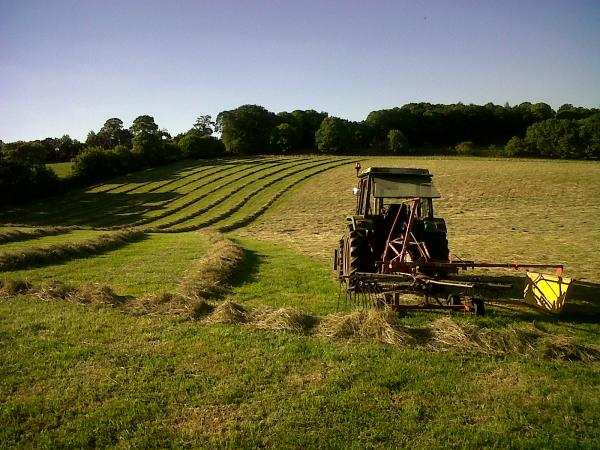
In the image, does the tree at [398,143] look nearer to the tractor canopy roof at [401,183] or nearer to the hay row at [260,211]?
the hay row at [260,211]

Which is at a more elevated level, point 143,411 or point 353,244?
point 353,244

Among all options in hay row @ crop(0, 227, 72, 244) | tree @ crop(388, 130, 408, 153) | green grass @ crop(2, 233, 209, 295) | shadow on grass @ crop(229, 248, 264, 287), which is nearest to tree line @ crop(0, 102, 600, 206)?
tree @ crop(388, 130, 408, 153)

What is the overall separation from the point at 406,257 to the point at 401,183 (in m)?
1.79

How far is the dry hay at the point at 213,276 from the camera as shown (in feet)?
26.1

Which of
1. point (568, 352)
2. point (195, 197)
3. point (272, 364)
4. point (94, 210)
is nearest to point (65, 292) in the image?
point (272, 364)

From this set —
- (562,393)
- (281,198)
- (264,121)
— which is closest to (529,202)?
(281,198)

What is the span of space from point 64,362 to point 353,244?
206 inches

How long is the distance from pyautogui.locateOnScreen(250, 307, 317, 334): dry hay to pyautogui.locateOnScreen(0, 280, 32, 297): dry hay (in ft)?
16.6

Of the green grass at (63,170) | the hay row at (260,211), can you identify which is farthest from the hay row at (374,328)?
the green grass at (63,170)

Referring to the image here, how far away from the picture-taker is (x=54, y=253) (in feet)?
42.6

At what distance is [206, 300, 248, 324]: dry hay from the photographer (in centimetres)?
638

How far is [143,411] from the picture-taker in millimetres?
3893

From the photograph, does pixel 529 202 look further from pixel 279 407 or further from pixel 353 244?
pixel 279 407

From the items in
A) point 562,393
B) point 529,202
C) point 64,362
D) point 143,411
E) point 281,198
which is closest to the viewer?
point 143,411
